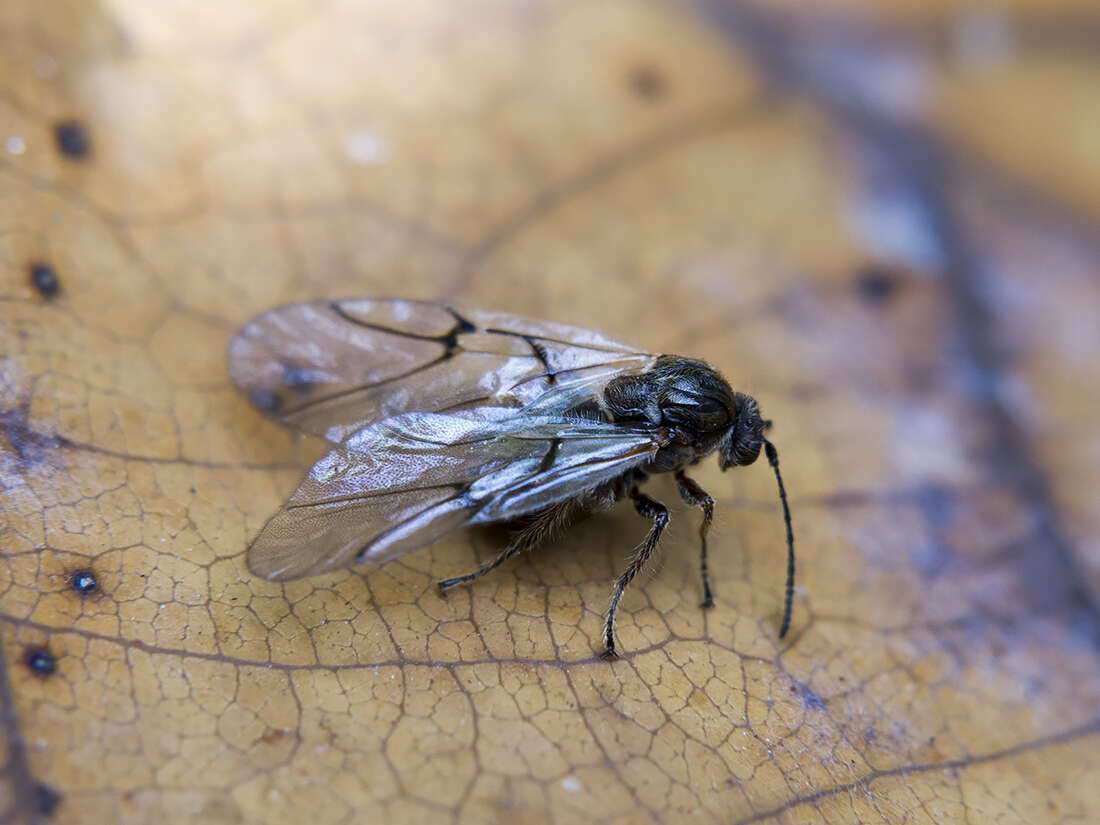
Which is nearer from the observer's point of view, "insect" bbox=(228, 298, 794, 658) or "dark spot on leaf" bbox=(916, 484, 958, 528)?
"insect" bbox=(228, 298, 794, 658)

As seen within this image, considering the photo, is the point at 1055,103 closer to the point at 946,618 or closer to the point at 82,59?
the point at 946,618

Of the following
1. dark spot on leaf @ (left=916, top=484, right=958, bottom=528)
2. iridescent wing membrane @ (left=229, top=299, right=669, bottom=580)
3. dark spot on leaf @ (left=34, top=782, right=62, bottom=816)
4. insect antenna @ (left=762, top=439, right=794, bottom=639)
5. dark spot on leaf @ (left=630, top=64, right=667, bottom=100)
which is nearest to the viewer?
dark spot on leaf @ (left=34, top=782, right=62, bottom=816)

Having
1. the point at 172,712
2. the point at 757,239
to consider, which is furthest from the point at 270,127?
the point at 172,712

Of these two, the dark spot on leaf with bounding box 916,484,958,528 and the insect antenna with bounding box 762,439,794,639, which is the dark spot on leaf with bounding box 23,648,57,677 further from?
the dark spot on leaf with bounding box 916,484,958,528

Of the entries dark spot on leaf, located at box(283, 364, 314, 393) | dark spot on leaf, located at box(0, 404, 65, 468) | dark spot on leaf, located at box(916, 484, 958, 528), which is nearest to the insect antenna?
dark spot on leaf, located at box(916, 484, 958, 528)

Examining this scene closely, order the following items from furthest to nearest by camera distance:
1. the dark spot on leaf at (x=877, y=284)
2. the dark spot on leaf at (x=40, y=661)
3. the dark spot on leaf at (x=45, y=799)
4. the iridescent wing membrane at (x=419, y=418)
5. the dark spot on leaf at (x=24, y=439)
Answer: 1. the dark spot on leaf at (x=877, y=284)
2. the iridescent wing membrane at (x=419, y=418)
3. the dark spot on leaf at (x=24, y=439)
4. the dark spot on leaf at (x=40, y=661)
5. the dark spot on leaf at (x=45, y=799)

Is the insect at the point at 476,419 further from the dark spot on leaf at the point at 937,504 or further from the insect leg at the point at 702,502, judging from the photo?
the dark spot on leaf at the point at 937,504

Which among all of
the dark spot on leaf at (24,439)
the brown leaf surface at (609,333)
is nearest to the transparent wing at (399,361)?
the brown leaf surface at (609,333)
